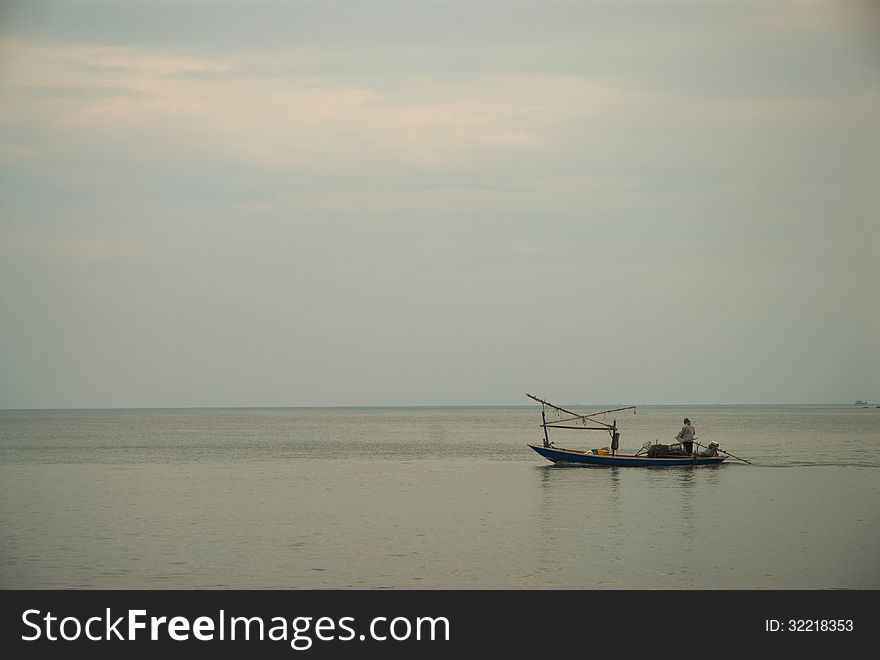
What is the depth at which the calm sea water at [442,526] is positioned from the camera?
75.2 feet

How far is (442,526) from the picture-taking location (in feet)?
101

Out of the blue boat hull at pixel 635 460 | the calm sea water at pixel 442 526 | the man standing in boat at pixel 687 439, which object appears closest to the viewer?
the calm sea water at pixel 442 526

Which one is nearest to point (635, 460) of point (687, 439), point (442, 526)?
point (687, 439)

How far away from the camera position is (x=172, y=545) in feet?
→ 90.4

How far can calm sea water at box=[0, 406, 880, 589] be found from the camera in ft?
75.2

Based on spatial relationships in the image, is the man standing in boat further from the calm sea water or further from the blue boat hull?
the calm sea water

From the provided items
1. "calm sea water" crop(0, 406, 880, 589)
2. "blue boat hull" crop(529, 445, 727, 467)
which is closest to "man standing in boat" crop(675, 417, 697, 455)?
"blue boat hull" crop(529, 445, 727, 467)

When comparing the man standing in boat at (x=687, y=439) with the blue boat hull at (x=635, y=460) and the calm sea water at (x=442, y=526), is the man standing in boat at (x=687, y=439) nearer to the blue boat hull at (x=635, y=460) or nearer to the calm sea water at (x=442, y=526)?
the blue boat hull at (x=635, y=460)

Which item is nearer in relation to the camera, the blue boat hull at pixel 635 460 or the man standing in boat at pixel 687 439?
the blue boat hull at pixel 635 460

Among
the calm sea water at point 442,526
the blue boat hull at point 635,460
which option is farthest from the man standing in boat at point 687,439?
the calm sea water at point 442,526

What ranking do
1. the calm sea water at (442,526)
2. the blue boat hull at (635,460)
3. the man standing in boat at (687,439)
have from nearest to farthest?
the calm sea water at (442,526), the blue boat hull at (635,460), the man standing in boat at (687,439)
